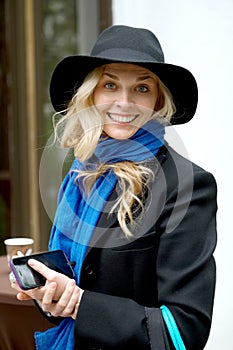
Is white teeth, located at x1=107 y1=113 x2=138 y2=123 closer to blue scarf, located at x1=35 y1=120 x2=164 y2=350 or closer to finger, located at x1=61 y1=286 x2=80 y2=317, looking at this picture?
blue scarf, located at x1=35 y1=120 x2=164 y2=350

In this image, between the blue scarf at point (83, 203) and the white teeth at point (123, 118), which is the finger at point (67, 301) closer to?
the blue scarf at point (83, 203)

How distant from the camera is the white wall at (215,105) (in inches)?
90.1

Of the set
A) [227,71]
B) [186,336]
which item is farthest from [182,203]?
[227,71]

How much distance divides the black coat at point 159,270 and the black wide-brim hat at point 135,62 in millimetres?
138

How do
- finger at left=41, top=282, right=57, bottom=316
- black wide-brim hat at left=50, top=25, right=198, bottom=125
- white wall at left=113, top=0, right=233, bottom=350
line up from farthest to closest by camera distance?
1. white wall at left=113, top=0, right=233, bottom=350
2. black wide-brim hat at left=50, top=25, right=198, bottom=125
3. finger at left=41, top=282, right=57, bottom=316

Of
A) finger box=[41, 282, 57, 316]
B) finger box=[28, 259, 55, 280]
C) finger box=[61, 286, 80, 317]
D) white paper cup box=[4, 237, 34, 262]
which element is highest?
finger box=[28, 259, 55, 280]

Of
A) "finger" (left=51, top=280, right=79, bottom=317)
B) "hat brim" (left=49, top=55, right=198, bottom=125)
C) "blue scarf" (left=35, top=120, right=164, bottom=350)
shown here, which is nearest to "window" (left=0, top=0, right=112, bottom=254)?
"hat brim" (left=49, top=55, right=198, bottom=125)

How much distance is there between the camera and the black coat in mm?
1158

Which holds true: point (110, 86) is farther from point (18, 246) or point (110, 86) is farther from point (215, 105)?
point (215, 105)

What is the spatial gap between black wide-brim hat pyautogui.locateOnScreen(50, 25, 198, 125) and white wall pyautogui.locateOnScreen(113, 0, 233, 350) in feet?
3.23

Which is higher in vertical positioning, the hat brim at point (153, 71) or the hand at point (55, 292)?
the hat brim at point (153, 71)

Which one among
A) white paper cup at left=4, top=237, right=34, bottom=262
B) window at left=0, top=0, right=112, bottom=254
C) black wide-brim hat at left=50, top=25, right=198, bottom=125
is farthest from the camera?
window at left=0, top=0, right=112, bottom=254

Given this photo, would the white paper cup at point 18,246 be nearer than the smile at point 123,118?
No

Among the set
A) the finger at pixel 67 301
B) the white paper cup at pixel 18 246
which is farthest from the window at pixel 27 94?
the finger at pixel 67 301
